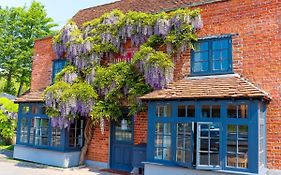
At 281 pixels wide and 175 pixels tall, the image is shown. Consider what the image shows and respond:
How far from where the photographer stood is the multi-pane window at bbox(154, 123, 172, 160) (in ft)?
30.0

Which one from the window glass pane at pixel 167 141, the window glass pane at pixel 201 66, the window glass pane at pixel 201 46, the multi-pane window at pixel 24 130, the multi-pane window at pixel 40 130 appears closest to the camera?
the window glass pane at pixel 167 141

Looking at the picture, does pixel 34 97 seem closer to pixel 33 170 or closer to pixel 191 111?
pixel 33 170

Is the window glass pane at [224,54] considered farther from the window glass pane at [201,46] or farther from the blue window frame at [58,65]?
the blue window frame at [58,65]

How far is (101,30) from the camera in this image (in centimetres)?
1223

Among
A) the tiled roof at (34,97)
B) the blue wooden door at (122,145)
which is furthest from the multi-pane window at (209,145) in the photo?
the tiled roof at (34,97)

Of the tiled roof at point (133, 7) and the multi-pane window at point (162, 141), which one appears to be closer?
the multi-pane window at point (162, 141)

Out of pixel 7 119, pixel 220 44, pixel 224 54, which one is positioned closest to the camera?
pixel 224 54

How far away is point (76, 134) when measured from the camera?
12430 mm

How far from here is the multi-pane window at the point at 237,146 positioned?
7.94m

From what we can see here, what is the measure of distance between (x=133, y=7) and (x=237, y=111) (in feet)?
25.5

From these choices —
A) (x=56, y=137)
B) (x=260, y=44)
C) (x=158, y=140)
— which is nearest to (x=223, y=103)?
(x=260, y=44)

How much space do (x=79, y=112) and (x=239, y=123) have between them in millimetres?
5902

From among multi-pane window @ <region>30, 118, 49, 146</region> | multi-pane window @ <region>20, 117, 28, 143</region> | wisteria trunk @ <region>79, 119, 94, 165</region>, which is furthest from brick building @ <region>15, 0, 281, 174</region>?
multi-pane window @ <region>20, 117, 28, 143</region>

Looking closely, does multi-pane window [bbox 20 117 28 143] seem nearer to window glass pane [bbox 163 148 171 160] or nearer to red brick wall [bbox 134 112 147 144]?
red brick wall [bbox 134 112 147 144]
